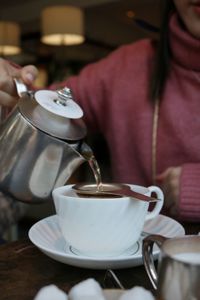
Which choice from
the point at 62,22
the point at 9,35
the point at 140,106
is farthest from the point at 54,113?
the point at 9,35

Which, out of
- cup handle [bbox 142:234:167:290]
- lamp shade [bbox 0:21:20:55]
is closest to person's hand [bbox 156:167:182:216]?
cup handle [bbox 142:234:167:290]

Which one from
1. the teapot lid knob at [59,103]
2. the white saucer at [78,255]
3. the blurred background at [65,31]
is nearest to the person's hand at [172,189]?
the white saucer at [78,255]

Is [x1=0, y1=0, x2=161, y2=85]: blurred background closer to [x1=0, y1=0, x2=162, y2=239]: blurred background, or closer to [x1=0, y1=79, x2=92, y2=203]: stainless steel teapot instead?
[x1=0, y1=0, x2=162, y2=239]: blurred background

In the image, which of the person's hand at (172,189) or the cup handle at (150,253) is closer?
the cup handle at (150,253)

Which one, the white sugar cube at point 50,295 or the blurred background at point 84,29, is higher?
the white sugar cube at point 50,295

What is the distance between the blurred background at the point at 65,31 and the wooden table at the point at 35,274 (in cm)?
182

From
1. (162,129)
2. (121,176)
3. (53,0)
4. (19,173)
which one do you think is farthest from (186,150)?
(53,0)

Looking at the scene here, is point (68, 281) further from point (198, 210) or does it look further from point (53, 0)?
point (53, 0)

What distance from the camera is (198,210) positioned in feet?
2.24

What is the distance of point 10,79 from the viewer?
68cm

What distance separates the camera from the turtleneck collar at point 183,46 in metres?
0.85

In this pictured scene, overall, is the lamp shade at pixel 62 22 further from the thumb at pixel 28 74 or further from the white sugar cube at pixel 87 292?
the white sugar cube at pixel 87 292

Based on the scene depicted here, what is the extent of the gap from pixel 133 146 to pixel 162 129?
0.27 ft

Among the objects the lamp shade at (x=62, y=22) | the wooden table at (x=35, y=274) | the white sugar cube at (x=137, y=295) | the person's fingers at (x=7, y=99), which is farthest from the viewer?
the lamp shade at (x=62, y=22)
